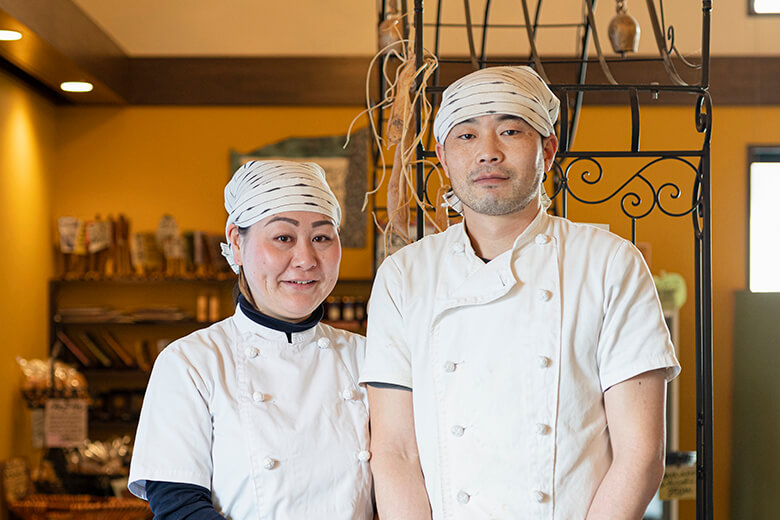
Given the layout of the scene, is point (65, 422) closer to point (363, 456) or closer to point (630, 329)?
point (363, 456)

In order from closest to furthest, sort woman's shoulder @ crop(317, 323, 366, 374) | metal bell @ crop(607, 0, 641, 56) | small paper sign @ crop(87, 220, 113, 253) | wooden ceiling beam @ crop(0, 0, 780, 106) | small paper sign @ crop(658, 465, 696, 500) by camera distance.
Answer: woman's shoulder @ crop(317, 323, 366, 374) → small paper sign @ crop(658, 465, 696, 500) → metal bell @ crop(607, 0, 641, 56) → small paper sign @ crop(87, 220, 113, 253) → wooden ceiling beam @ crop(0, 0, 780, 106)

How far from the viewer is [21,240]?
4.89 m

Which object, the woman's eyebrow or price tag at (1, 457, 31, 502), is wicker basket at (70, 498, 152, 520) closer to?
price tag at (1, 457, 31, 502)

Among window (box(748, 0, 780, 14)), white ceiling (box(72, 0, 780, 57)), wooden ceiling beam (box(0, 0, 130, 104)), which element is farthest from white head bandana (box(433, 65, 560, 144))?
window (box(748, 0, 780, 14))

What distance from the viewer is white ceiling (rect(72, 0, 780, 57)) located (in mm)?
5434

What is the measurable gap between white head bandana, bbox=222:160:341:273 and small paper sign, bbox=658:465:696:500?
116 cm

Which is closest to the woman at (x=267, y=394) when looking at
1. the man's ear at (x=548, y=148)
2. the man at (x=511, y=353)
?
the man at (x=511, y=353)

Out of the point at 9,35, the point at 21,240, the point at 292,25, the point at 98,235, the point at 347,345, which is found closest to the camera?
the point at 347,345

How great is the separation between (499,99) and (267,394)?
66 cm

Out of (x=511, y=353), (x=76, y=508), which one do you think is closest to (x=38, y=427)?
(x=76, y=508)

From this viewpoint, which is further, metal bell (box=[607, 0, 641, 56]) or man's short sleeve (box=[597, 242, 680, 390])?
metal bell (box=[607, 0, 641, 56])

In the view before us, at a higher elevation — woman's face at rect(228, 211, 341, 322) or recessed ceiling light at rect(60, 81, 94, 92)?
recessed ceiling light at rect(60, 81, 94, 92)

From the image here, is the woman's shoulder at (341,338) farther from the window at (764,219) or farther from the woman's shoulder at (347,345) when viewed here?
the window at (764,219)

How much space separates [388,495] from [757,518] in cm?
376
